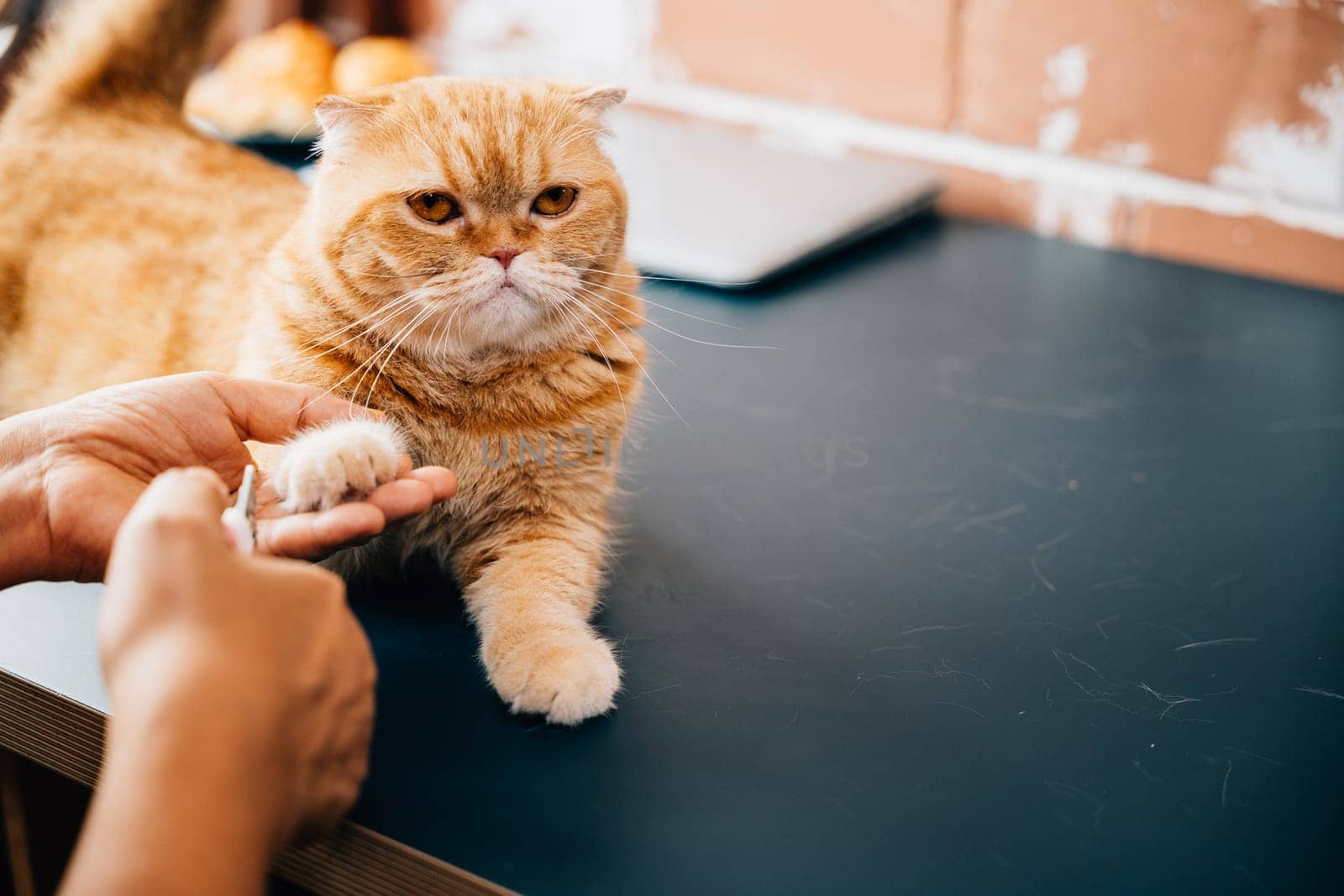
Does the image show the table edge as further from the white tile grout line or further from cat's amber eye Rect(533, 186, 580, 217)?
the white tile grout line

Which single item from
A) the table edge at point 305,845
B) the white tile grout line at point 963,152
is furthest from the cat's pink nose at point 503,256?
the white tile grout line at point 963,152

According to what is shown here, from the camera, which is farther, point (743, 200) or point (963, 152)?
point (963, 152)

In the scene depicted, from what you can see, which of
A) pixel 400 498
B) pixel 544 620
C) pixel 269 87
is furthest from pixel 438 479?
pixel 269 87

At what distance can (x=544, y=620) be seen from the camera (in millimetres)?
1020

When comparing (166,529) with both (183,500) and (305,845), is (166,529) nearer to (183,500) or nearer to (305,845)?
(183,500)

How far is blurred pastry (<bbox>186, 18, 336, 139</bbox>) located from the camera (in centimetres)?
235

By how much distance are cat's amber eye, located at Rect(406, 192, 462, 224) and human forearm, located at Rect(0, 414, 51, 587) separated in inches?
15.4

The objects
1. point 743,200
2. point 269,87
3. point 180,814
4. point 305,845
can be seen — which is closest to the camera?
point 180,814

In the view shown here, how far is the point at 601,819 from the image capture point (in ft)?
2.74

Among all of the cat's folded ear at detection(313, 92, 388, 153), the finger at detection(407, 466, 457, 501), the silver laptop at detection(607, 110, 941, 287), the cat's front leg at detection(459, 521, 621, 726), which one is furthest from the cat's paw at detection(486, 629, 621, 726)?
the silver laptop at detection(607, 110, 941, 287)

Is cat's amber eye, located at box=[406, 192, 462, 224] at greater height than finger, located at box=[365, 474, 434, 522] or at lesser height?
greater

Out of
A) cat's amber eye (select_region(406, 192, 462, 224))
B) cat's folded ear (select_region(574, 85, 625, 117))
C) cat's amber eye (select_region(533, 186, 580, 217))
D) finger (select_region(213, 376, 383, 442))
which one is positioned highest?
cat's folded ear (select_region(574, 85, 625, 117))

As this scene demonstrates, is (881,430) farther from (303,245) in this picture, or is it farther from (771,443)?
(303,245)

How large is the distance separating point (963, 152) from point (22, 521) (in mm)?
1818
